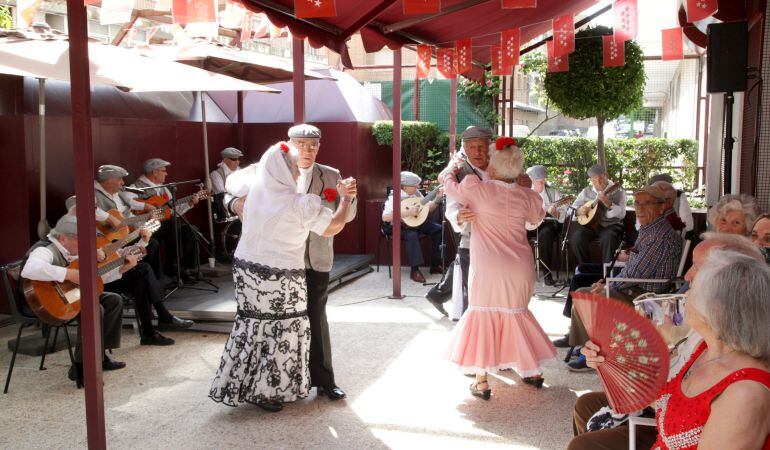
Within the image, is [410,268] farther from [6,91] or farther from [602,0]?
[6,91]

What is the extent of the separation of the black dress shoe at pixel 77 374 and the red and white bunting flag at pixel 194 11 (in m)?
2.53

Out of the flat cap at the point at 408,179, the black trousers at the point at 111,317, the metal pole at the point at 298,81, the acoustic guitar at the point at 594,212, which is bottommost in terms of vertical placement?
the black trousers at the point at 111,317

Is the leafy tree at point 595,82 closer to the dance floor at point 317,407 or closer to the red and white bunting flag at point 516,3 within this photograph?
the red and white bunting flag at point 516,3

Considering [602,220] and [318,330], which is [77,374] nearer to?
[318,330]

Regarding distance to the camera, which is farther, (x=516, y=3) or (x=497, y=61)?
(x=497, y=61)

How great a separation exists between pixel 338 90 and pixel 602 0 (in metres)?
5.22

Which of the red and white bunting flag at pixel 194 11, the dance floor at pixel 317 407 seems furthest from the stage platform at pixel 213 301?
the red and white bunting flag at pixel 194 11

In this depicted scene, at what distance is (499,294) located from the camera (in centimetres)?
512

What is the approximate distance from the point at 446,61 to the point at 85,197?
567 centimetres

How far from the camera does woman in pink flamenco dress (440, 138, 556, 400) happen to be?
16.8ft

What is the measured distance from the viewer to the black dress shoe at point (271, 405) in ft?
15.9

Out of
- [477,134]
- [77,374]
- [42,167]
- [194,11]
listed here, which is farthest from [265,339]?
[42,167]

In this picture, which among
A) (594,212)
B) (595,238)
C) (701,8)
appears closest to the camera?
(701,8)

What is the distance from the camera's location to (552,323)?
Answer: 7449mm
